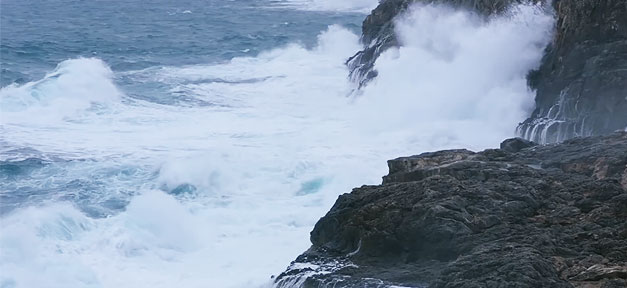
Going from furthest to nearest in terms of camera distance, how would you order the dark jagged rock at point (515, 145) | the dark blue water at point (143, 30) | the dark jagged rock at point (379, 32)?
1. the dark blue water at point (143, 30)
2. the dark jagged rock at point (379, 32)
3. the dark jagged rock at point (515, 145)

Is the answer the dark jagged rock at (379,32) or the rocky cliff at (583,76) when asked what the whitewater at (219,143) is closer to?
the dark jagged rock at (379,32)

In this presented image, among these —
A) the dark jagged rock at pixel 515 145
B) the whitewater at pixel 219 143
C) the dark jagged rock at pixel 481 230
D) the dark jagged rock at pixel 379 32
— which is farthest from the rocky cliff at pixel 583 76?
the dark jagged rock at pixel 481 230

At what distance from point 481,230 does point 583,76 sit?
8.88 metres

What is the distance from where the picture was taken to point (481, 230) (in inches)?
334

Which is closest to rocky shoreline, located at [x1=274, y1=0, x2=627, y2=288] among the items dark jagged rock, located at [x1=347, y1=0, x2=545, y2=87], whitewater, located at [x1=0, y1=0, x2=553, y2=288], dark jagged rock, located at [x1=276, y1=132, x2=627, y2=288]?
dark jagged rock, located at [x1=276, y1=132, x2=627, y2=288]

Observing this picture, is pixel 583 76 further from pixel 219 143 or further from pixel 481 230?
pixel 481 230

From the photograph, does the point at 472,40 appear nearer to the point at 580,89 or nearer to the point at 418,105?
the point at 418,105

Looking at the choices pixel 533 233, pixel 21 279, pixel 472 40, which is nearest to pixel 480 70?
pixel 472 40

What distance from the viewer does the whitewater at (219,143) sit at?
13883mm

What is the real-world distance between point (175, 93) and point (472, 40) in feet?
28.8

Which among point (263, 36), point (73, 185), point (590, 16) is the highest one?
point (263, 36)

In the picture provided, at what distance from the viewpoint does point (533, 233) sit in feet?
27.2

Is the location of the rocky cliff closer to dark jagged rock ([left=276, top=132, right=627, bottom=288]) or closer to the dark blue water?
dark jagged rock ([left=276, top=132, right=627, bottom=288])

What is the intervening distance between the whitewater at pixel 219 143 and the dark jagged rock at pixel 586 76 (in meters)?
1.44
